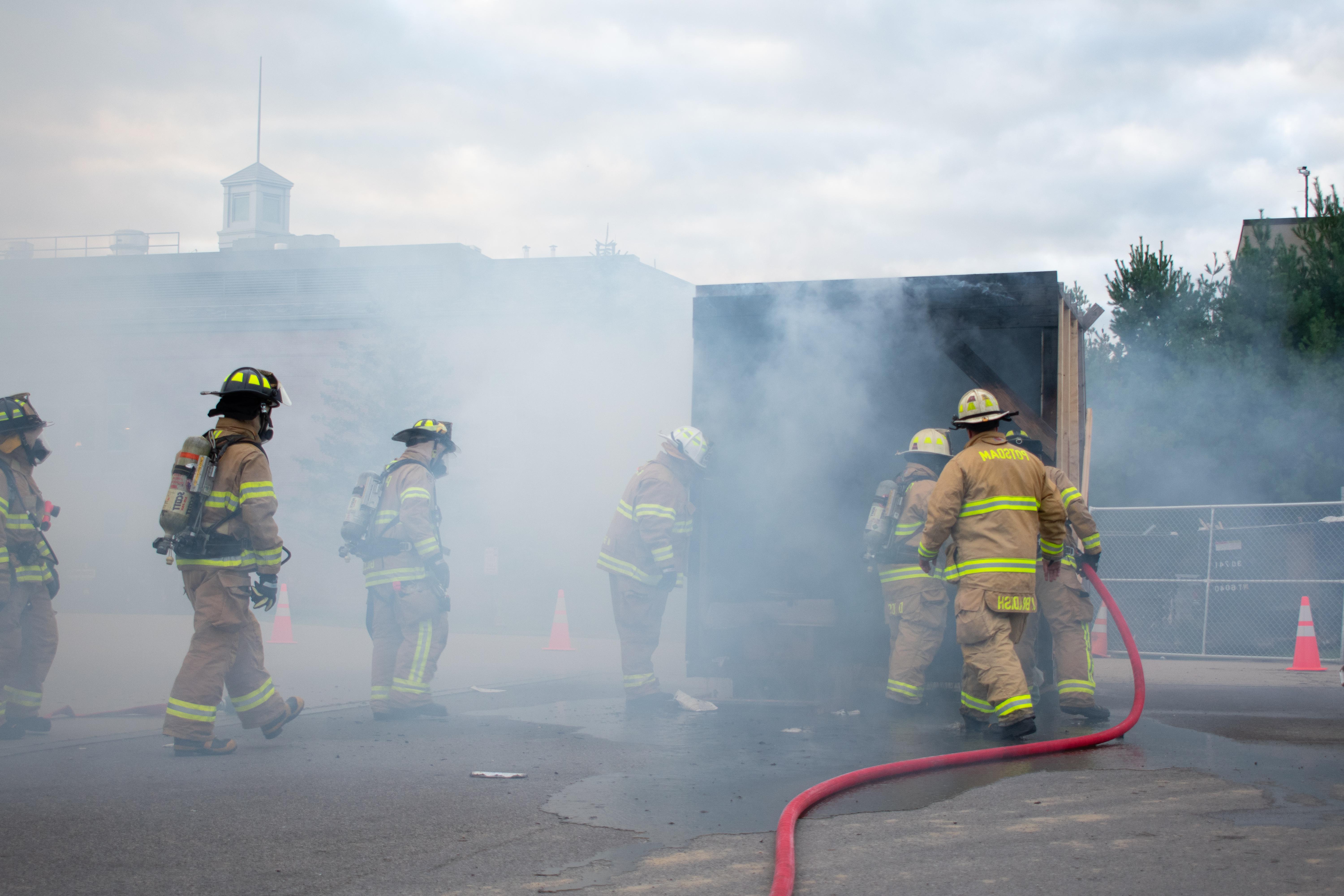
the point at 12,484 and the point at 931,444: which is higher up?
the point at 931,444

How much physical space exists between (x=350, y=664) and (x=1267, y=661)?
820cm

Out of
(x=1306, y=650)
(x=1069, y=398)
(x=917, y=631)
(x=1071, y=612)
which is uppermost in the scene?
(x=1069, y=398)

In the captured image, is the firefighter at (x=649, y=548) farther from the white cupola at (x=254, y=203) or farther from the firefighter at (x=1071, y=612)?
the white cupola at (x=254, y=203)

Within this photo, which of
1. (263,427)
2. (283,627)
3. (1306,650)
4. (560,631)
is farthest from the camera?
(283,627)

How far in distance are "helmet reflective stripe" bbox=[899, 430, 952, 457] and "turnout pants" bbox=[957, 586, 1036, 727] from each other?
1.19 meters

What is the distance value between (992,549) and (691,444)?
6.39 feet

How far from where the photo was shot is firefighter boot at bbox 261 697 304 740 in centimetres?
481

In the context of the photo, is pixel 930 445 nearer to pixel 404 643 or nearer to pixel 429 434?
pixel 429 434

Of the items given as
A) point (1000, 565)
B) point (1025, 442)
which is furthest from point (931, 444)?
point (1000, 565)

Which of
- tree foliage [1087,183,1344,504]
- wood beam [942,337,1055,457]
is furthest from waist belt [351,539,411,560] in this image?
tree foliage [1087,183,1344,504]

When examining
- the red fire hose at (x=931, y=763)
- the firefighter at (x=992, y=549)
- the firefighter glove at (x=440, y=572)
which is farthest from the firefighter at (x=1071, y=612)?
the firefighter glove at (x=440, y=572)

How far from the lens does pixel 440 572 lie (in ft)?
18.8

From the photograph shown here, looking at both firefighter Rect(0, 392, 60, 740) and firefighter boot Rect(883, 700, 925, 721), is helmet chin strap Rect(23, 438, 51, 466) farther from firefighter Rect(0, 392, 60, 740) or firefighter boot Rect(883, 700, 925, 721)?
firefighter boot Rect(883, 700, 925, 721)

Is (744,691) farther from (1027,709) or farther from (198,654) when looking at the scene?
(198,654)
